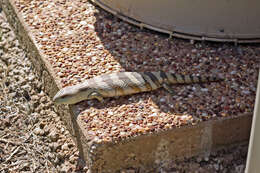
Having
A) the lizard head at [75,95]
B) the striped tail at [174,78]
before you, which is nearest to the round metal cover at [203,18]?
the striped tail at [174,78]

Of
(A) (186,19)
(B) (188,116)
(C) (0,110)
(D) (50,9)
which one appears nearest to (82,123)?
(B) (188,116)

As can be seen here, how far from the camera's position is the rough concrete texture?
517 centimetres

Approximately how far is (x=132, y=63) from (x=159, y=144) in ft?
4.93

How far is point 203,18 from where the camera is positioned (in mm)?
6594

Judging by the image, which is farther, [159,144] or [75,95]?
[75,95]

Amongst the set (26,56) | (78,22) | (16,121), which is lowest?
(16,121)

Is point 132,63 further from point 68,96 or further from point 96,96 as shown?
point 68,96

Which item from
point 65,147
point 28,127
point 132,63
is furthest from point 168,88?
point 28,127

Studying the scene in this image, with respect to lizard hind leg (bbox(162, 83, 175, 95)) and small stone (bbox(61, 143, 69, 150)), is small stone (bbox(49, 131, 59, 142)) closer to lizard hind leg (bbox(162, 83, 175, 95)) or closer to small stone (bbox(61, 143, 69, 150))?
small stone (bbox(61, 143, 69, 150))

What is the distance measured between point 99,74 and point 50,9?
229cm

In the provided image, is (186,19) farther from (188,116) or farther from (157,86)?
(188,116)

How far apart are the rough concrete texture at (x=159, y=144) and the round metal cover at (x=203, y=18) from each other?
169cm

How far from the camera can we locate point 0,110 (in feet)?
21.9

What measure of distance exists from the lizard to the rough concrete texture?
0.72 ft
